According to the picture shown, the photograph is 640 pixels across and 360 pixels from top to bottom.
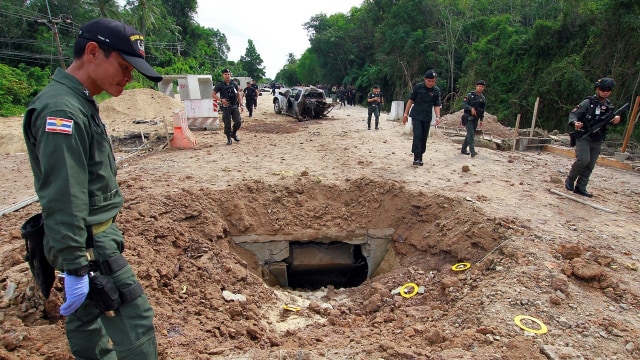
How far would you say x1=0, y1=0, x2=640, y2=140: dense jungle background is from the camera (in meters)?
13.0

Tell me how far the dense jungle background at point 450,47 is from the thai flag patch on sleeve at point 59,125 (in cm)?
1423

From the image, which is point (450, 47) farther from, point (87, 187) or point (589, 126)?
point (87, 187)

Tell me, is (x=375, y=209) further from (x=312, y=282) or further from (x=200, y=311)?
(x=200, y=311)

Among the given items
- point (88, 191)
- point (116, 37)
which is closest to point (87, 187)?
point (88, 191)

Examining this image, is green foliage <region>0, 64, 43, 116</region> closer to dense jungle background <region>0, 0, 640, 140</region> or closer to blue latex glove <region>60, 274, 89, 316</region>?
dense jungle background <region>0, 0, 640, 140</region>

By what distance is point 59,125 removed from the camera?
5.03 feet

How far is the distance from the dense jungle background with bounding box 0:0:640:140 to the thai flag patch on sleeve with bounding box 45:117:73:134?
14231 millimetres

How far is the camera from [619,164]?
8.06m

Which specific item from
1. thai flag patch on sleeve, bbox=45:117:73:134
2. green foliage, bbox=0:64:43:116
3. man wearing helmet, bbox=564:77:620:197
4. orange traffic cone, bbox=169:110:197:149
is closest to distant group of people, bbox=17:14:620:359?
thai flag patch on sleeve, bbox=45:117:73:134

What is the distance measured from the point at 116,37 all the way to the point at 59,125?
512mm

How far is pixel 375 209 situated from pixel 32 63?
109ft

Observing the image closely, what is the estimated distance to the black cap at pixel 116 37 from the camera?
172 cm

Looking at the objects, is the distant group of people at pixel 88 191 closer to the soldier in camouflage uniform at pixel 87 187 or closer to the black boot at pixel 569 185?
the soldier in camouflage uniform at pixel 87 187

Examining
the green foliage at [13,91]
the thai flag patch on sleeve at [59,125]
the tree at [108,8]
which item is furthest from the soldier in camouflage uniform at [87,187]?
the tree at [108,8]
